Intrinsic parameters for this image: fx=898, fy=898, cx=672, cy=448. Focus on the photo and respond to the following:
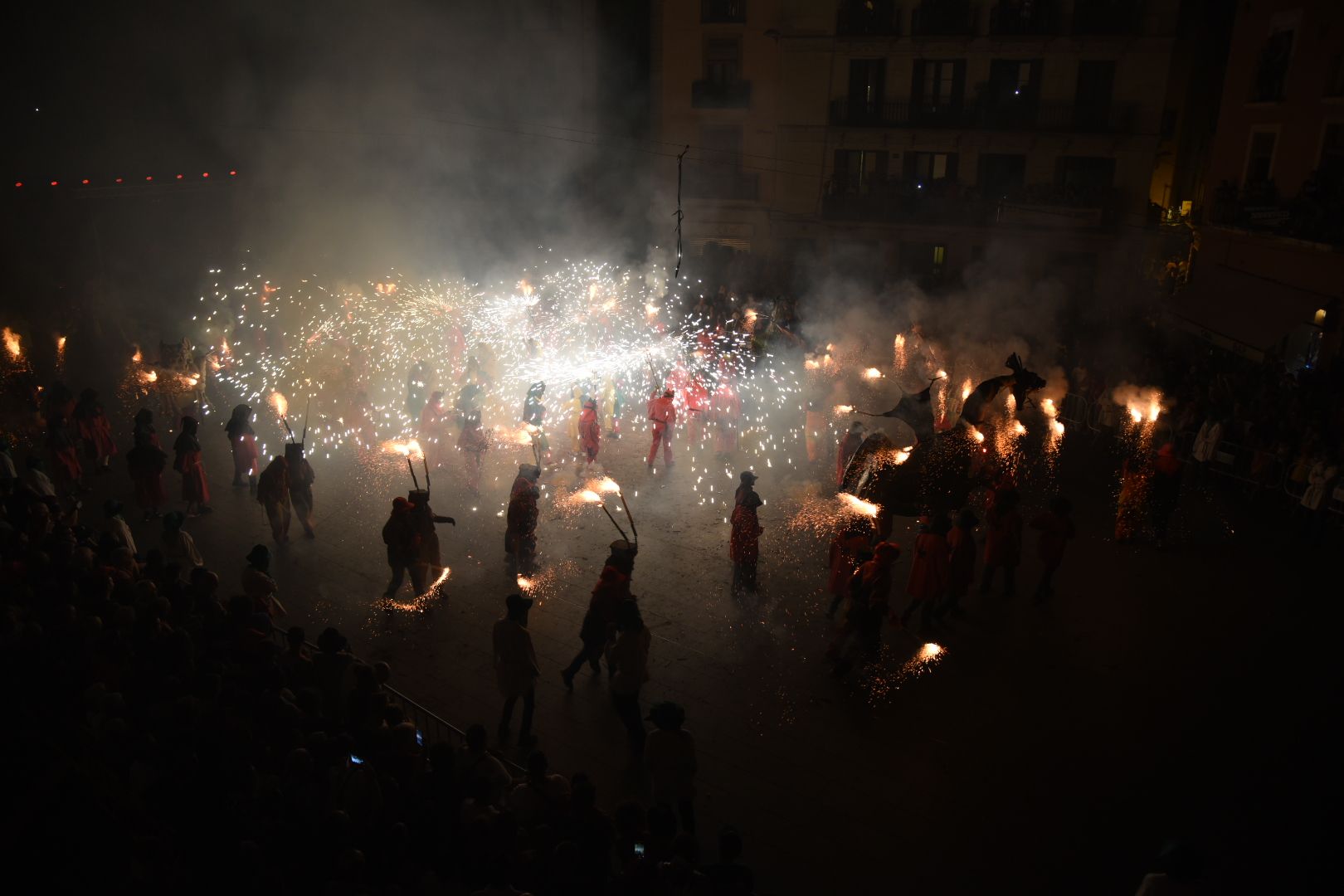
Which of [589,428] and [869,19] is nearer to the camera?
[589,428]

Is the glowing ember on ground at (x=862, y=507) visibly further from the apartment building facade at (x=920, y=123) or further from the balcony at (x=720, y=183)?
the balcony at (x=720, y=183)

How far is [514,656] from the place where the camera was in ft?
17.5

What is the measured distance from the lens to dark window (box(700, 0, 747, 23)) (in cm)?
2092

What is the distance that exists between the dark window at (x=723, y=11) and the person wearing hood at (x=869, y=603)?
719 inches

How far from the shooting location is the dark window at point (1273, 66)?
14.0 metres

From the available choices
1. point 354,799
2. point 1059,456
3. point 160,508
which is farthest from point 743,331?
point 354,799

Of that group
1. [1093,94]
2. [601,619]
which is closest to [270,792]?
[601,619]

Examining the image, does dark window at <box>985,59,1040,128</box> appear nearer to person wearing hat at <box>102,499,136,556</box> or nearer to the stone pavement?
the stone pavement

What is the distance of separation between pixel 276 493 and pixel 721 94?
16798mm

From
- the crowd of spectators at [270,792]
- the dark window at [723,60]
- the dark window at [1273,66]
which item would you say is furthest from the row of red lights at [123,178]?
the dark window at [1273,66]

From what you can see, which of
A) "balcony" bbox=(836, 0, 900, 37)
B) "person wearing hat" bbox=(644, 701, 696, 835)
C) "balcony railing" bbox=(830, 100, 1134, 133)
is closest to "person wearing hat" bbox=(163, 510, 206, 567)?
"person wearing hat" bbox=(644, 701, 696, 835)

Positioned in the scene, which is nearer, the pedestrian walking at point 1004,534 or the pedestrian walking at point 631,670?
the pedestrian walking at point 631,670

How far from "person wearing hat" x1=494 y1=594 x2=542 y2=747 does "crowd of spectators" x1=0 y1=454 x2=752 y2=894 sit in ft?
1.54

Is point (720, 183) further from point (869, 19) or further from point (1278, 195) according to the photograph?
point (1278, 195)
